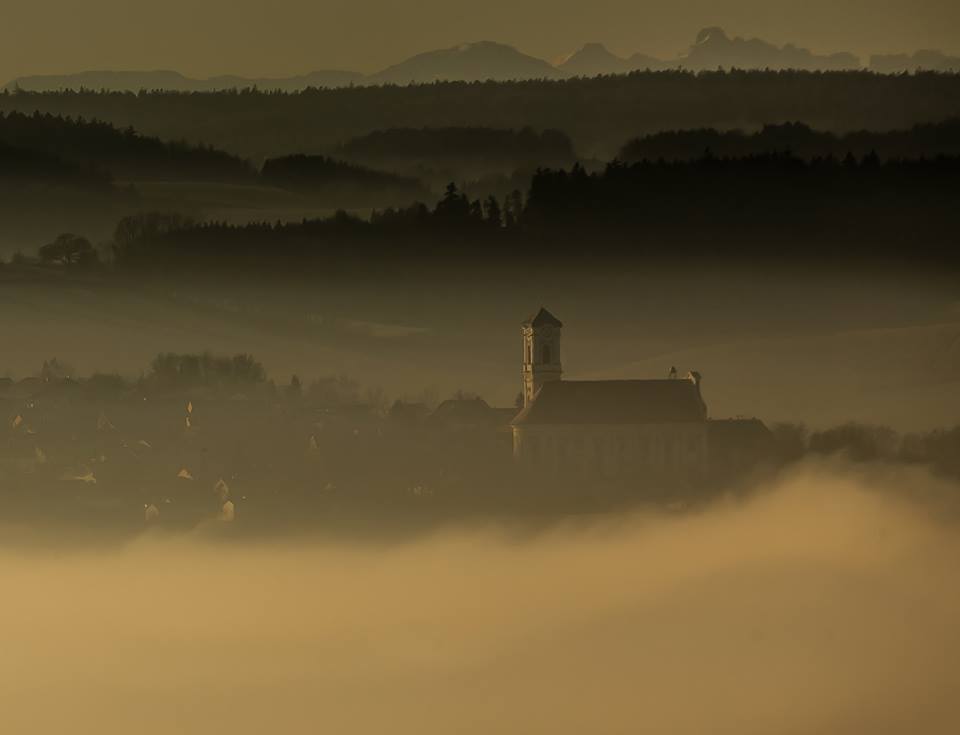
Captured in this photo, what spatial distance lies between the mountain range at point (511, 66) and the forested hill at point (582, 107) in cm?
3

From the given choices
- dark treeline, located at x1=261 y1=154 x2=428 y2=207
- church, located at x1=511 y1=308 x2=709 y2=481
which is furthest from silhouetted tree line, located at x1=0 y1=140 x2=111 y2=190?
church, located at x1=511 y1=308 x2=709 y2=481

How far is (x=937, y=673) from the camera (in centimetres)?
627

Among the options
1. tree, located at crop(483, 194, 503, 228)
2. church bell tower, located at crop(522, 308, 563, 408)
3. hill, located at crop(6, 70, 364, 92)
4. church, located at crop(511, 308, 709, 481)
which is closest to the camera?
church, located at crop(511, 308, 709, 481)

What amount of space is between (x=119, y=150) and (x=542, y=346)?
4.83ft

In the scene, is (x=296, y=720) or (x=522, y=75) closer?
(x=296, y=720)

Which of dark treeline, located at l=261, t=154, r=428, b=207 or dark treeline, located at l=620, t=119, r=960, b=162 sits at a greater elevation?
dark treeline, located at l=620, t=119, r=960, b=162

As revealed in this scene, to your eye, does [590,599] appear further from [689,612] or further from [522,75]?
[522,75]

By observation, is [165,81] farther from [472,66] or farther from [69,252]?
[472,66]

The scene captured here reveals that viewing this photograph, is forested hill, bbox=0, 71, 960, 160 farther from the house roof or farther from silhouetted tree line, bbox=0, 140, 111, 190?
the house roof

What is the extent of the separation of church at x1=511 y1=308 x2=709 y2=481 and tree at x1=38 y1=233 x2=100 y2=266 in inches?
56.4

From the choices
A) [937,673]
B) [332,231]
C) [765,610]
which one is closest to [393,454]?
[332,231]

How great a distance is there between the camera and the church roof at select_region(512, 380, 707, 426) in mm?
6363

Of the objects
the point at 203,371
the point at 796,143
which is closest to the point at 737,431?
the point at 796,143

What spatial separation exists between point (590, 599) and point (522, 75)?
1680mm
